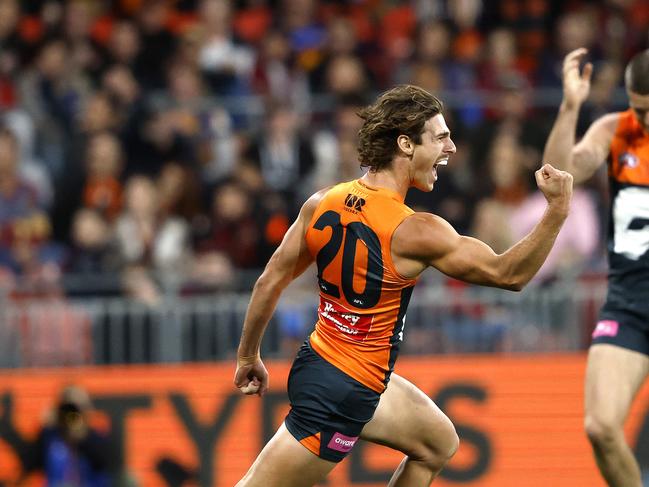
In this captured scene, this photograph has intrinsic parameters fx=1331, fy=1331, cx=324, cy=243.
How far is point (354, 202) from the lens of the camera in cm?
636

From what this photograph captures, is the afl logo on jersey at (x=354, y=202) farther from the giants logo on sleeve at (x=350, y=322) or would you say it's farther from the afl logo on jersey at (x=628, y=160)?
the afl logo on jersey at (x=628, y=160)

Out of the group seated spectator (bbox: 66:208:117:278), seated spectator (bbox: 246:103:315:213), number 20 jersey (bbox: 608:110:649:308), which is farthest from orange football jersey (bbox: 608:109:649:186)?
seated spectator (bbox: 246:103:315:213)

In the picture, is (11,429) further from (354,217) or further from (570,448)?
(354,217)

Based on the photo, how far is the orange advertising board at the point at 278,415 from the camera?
1118 cm

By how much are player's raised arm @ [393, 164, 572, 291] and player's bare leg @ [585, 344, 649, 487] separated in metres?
1.62


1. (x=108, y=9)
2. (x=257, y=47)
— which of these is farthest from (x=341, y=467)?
(x=108, y=9)

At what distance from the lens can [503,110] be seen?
14164 millimetres

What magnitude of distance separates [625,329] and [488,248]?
193 cm

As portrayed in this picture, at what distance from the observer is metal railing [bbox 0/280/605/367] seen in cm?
1154

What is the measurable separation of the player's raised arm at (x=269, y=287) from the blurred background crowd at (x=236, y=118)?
195 inches

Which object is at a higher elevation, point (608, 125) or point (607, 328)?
point (608, 125)

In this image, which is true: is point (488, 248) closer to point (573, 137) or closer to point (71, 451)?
point (573, 137)

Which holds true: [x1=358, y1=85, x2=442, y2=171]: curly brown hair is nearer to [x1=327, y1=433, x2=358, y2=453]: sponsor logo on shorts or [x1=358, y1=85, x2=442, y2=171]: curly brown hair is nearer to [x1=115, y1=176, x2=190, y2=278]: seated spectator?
[x1=327, y1=433, x2=358, y2=453]: sponsor logo on shorts

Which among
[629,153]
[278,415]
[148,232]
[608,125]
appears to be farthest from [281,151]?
[629,153]
